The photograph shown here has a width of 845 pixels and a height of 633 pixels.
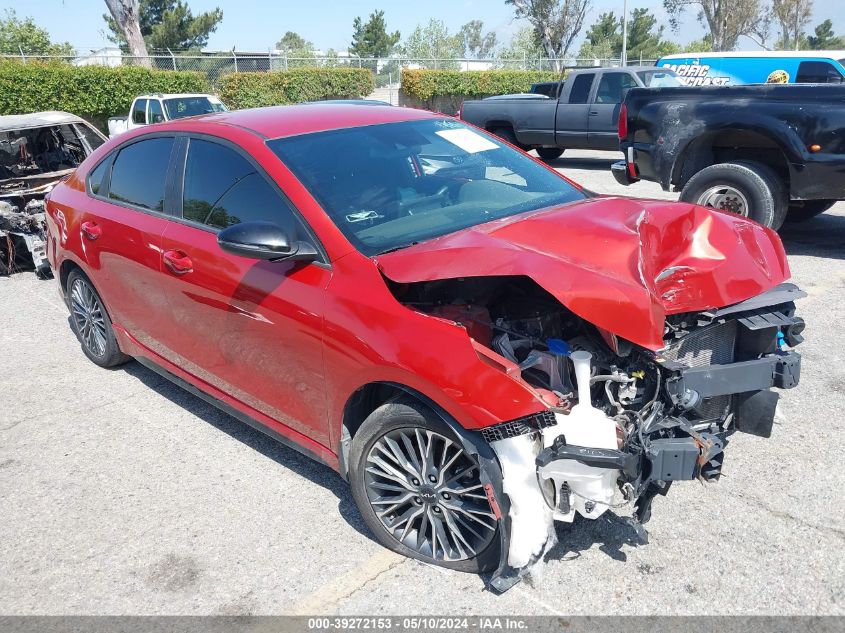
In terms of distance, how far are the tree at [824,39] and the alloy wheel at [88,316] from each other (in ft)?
250

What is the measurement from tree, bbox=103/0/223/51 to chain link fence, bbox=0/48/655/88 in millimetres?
25430

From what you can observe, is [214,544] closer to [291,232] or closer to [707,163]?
[291,232]

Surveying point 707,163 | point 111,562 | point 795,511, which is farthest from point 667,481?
point 707,163

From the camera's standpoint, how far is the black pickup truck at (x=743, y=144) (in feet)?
22.2

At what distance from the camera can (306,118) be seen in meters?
3.98

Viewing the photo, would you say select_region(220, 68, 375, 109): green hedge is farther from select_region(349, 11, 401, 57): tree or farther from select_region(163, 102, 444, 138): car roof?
select_region(349, 11, 401, 57): tree

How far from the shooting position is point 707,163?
25.2 feet

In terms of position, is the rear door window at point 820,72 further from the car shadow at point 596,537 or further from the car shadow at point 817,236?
the car shadow at point 596,537

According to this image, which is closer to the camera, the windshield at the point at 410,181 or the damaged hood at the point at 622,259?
the damaged hood at the point at 622,259

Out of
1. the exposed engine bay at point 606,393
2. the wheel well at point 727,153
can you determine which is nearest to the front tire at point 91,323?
the exposed engine bay at point 606,393

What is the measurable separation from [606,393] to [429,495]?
0.81m

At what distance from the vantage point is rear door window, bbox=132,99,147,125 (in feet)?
56.6

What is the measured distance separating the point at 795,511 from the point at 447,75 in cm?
2727

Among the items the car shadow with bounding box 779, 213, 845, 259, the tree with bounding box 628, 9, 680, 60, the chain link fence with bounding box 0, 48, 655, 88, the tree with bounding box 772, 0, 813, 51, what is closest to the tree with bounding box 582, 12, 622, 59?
the tree with bounding box 628, 9, 680, 60
